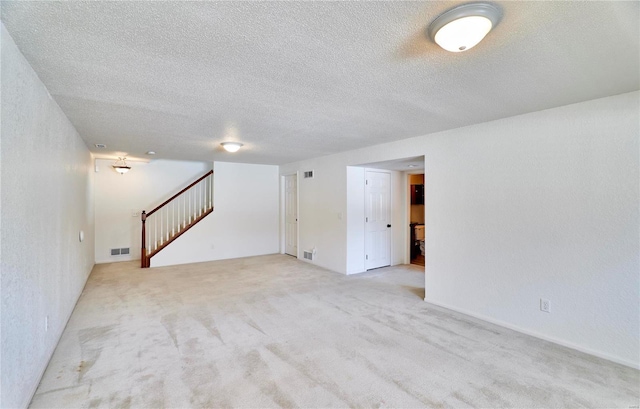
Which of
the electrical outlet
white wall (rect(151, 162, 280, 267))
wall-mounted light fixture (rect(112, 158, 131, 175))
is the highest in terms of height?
wall-mounted light fixture (rect(112, 158, 131, 175))

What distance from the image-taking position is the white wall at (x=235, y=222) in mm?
6586

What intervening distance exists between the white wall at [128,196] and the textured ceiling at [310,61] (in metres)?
3.84

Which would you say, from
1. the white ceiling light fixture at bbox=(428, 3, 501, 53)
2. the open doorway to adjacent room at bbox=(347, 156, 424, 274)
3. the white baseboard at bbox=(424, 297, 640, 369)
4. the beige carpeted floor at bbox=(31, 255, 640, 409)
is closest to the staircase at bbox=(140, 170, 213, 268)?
the beige carpeted floor at bbox=(31, 255, 640, 409)

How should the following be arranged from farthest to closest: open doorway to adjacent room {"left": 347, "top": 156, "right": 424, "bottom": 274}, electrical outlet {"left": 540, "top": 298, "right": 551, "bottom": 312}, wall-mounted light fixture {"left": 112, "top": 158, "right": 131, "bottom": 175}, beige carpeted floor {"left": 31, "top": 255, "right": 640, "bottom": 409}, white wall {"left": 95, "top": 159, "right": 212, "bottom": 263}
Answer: white wall {"left": 95, "top": 159, "right": 212, "bottom": 263} < wall-mounted light fixture {"left": 112, "top": 158, "right": 131, "bottom": 175} < open doorway to adjacent room {"left": 347, "top": 156, "right": 424, "bottom": 274} < electrical outlet {"left": 540, "top": 298, "right": 551, "bottom": 312} < beige carpeted floor {"left": 31, "top": 255, "right": 640, "bottom": 409}

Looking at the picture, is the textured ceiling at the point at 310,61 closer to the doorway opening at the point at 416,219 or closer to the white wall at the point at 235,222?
the white wall at the point at 235,222

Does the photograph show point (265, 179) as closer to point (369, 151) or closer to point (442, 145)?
point (369, 151)

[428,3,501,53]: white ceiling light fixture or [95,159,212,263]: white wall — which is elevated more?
[428,3,501,53]: white ceiling light fixture

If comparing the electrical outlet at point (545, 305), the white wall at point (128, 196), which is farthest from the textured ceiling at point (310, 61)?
the white wall at point (128, 196)

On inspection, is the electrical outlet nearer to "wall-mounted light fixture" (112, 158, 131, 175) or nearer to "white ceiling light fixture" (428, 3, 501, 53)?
"white ceiling light fixture" (428, 3, 501, 53)

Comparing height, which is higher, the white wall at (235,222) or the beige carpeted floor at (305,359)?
the white wall at (235,222)

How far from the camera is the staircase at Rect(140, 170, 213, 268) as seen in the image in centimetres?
670

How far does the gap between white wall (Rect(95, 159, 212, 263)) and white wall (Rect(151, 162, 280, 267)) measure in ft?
4.04

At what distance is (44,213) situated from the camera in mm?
2389

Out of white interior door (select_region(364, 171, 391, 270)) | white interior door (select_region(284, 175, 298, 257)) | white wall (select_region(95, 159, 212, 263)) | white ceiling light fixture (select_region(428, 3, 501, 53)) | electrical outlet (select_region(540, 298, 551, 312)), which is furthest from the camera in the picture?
white interior door (select_region(284, 175, 298, 257))
